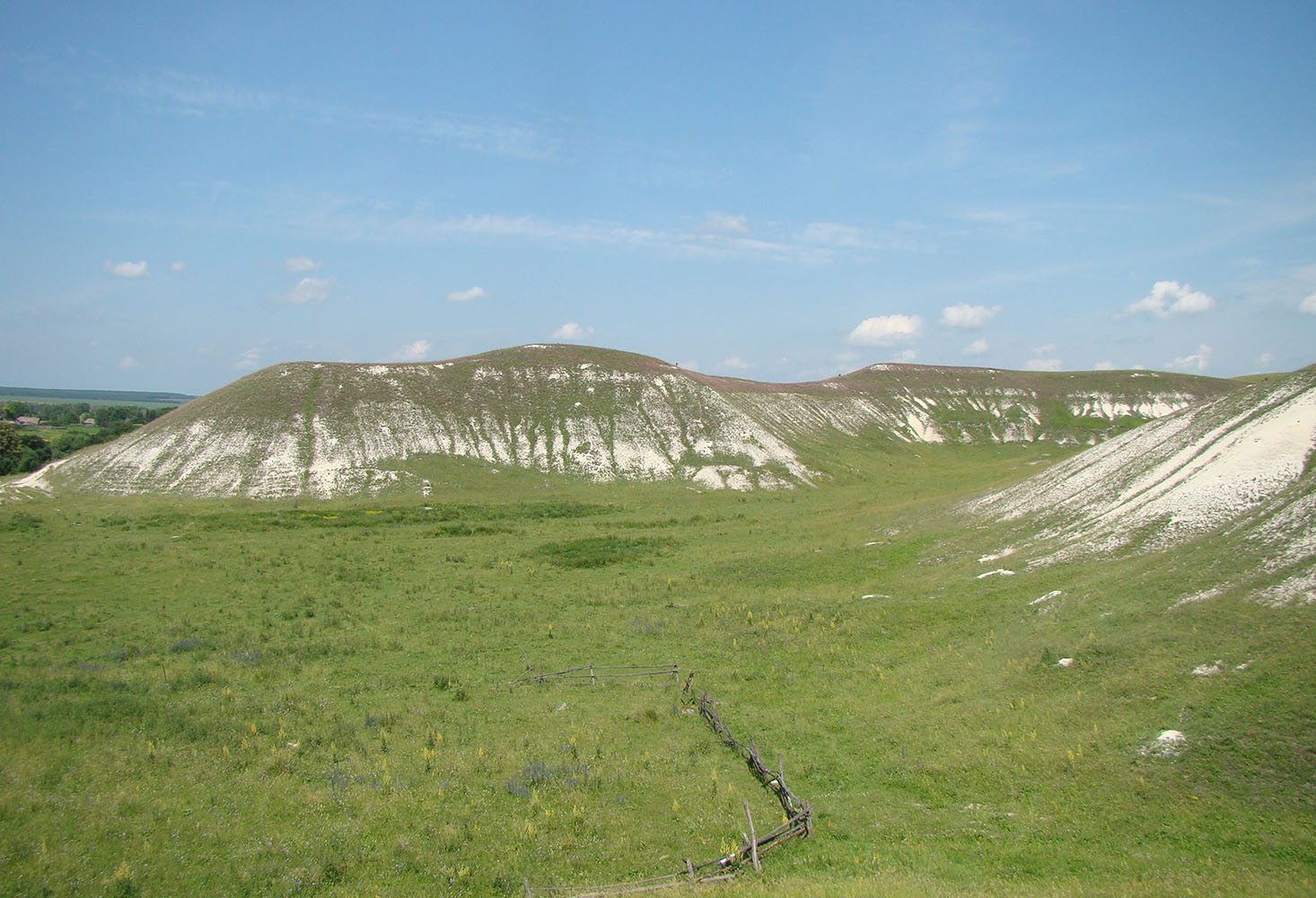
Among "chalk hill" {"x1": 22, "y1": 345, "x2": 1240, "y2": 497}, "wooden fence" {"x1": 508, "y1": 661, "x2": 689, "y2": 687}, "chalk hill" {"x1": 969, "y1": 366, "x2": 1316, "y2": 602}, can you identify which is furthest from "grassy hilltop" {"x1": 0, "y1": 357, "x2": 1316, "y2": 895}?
"chalk hill" {"x1": 22, "y1": 345, "x2": 1240, "y2": 497}

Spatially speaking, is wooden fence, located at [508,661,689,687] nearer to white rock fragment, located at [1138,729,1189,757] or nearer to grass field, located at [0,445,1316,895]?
grass field, located at [0,445,1316,895]

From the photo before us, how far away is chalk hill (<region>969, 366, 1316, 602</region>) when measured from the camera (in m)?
26.1

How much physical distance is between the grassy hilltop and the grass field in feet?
0.34

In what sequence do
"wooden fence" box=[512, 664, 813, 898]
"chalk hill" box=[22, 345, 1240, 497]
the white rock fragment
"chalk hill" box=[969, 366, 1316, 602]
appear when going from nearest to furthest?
"wooden fence" box=[512, 664, 813, 898]
the white rock fragment
"chalk hill" box=[969, 366, 1316, 602]
"chalk hill" box=[22, 345, 1240, 497]

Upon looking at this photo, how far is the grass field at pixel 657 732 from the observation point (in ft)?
49.2

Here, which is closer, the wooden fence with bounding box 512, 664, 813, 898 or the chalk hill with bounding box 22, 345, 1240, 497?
the wooden fence with bounding box 512, 664, 813, 898

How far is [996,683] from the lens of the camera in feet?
77.2

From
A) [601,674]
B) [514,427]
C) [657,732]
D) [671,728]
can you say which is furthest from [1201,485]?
[514,427]

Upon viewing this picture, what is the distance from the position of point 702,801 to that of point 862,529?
37.5 m

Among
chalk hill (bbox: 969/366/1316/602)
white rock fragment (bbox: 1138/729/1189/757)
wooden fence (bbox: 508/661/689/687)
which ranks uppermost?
chalk hill (bbox: 969/366/1316/602)

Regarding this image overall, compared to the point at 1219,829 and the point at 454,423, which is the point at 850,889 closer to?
the point at 1219,829

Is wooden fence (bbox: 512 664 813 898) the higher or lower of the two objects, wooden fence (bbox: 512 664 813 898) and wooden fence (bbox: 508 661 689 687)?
the higher

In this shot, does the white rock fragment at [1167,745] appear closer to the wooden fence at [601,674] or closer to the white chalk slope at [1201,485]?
the white chalk slope at [1201,485]

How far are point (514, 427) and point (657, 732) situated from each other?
85378 millimetres
